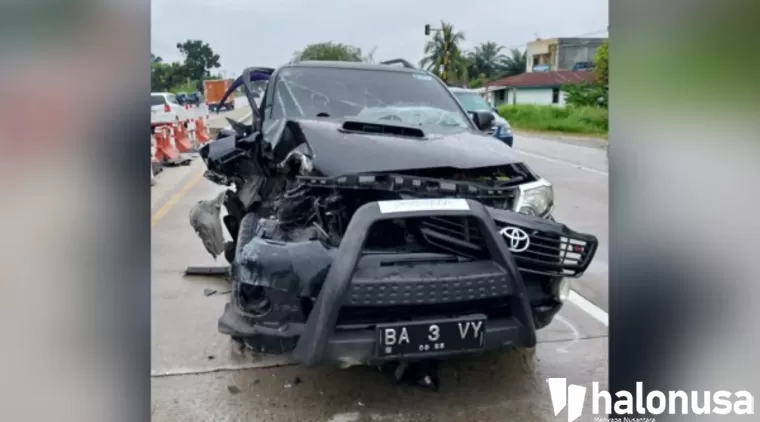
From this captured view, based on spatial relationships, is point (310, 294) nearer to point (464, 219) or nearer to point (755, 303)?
point (464, 219)

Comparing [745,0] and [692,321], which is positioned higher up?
[745,0]

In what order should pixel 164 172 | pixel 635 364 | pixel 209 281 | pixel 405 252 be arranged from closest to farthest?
pixel 635 364, pixel 405 252, pixel 209 281, pixel 164 172

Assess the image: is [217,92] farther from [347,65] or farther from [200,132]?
[200,132]

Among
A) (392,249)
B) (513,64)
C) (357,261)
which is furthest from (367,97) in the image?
(513,64)

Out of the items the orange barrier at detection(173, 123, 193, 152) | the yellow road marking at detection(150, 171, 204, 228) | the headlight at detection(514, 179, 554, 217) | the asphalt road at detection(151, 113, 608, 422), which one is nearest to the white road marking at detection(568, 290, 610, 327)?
the asphalt road at detection(151, 113, 608, 422)

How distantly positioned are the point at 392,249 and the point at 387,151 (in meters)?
0.61

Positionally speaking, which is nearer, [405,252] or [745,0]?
[745,0]

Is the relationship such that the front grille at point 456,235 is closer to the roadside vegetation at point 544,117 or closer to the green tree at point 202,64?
the green tree at point 202,64

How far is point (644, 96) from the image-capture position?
2223mm

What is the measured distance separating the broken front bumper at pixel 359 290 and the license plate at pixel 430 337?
3cm

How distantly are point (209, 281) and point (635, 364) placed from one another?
3279 millimetres

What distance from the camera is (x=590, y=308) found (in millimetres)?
4387

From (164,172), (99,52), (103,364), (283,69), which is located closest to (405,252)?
(103,364)

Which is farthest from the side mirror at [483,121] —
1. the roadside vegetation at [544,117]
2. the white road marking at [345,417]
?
the roadside vegetation at [544,117]
